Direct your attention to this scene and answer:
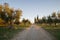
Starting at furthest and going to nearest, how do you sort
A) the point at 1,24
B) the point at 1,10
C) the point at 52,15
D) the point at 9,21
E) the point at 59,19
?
the point at 52,15 < the point at 59,19 < the point at 1,24 < the point at 9,21 < the point at 1,10

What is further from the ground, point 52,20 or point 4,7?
point 4,7

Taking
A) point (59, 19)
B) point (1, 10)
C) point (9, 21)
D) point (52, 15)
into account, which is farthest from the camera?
point (52, 15)

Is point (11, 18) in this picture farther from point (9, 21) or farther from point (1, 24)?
point (1, 24)

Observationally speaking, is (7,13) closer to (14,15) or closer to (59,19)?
(14,15)

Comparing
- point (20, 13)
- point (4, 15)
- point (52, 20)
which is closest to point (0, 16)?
point (4, 15)

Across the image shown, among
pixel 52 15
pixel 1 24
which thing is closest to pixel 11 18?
pixel 1 24

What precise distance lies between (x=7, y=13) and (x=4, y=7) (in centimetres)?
266

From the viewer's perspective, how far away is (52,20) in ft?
280

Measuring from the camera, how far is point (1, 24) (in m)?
77.9

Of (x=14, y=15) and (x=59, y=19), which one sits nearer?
(x=14, y=15)

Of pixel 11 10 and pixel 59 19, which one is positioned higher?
pixel 11 10

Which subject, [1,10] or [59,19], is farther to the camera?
[59,19]

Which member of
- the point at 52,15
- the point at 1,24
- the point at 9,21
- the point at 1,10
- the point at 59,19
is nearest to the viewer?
the point at 1,10

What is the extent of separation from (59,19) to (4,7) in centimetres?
3513
